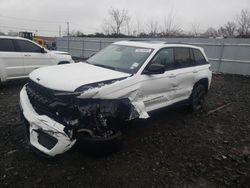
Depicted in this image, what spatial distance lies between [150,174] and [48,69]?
245cm

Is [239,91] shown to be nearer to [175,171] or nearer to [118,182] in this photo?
[175,171]

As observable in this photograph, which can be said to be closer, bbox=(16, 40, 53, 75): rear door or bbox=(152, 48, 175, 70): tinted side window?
bbox=(152, 48, 175, 70): tinted side window

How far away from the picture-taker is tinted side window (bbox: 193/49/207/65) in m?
6.24

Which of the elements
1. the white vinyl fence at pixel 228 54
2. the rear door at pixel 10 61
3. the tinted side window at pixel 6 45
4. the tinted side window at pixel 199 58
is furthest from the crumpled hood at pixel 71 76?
the white vinyl fence at pixel 228 54

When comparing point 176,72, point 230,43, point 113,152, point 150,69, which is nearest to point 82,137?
point 113,152

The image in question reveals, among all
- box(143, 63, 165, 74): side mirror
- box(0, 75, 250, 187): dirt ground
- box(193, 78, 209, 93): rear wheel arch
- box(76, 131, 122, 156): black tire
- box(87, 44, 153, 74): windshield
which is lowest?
box(0, 75, 250, 187): dirt ground

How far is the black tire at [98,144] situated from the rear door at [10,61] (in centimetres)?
585

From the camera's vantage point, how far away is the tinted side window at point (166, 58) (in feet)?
15.9

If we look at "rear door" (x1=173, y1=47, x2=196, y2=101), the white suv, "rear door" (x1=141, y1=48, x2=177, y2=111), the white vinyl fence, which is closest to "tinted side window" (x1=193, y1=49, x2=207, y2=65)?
"rear door" (x1=173, y1=47, x2=196, y2=101)

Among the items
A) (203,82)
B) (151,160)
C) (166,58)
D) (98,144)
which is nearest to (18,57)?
(166,58)

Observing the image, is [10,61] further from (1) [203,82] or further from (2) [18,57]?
(1) [203,82]

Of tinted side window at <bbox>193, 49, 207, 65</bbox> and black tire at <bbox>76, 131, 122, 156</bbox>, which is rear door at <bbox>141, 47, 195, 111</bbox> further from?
black tire at <bbox>76, 131, 122, 156</bbox>

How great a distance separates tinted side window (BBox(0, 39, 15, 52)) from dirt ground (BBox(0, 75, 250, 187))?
305 cm

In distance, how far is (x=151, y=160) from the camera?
12.9 feet
